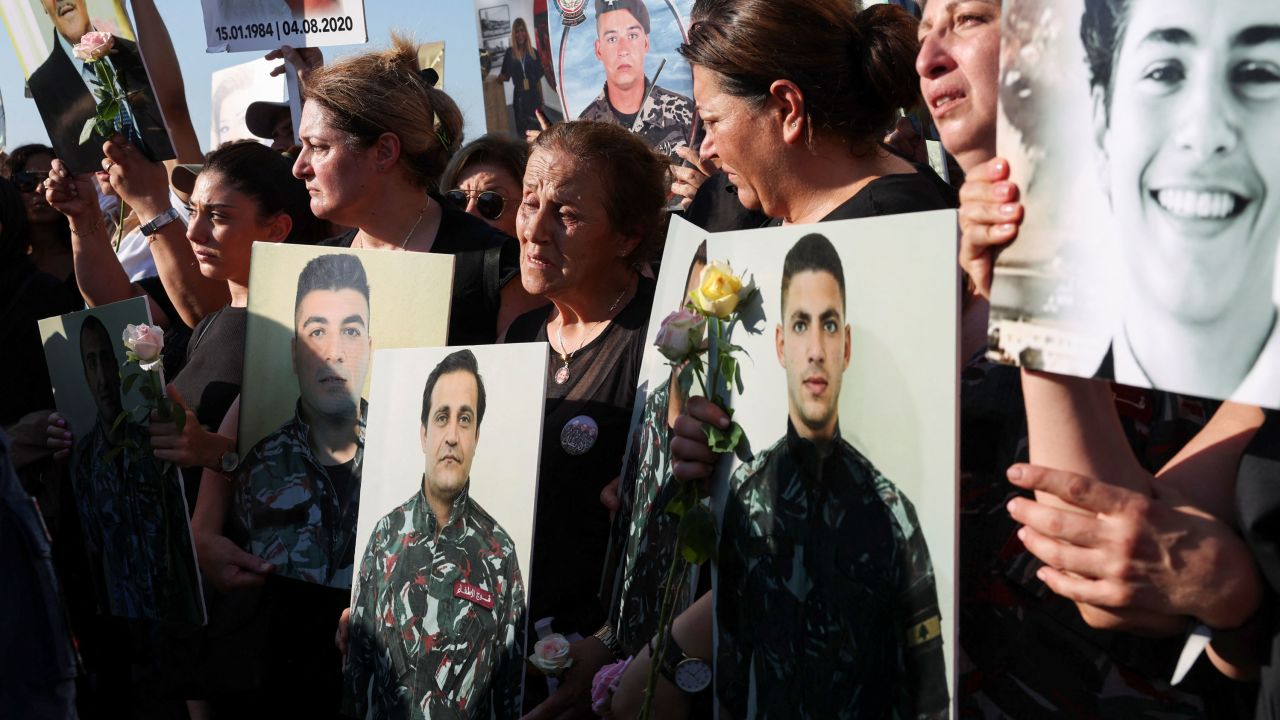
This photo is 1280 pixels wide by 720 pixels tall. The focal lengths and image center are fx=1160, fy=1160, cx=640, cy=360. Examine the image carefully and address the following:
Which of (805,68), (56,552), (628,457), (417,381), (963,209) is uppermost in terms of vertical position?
(805,68)

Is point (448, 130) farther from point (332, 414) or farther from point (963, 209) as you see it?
point (963, 209)

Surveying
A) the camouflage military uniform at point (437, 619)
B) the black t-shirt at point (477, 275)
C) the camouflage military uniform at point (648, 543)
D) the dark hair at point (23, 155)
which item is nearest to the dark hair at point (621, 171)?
the black t-shirt at point (477, 275)

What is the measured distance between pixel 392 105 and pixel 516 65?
1.29m

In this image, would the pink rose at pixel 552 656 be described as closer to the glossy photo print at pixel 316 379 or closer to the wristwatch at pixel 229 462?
the glossy photo print at pixel 316 379

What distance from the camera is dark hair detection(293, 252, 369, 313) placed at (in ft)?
10.3

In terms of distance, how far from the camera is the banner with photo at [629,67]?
4129mm

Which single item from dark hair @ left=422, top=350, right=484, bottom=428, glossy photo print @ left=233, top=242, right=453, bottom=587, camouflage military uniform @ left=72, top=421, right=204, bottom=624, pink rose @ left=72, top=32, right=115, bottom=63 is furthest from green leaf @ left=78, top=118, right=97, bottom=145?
dark hair @ left=422, top=350, right=484, bottom=428

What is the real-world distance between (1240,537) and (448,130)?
302 centimetres

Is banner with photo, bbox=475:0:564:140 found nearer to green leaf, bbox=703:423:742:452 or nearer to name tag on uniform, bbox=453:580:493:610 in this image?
name tag on uniform, bbox=453:580:493:610

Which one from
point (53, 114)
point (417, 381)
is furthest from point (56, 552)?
point (417, 381)

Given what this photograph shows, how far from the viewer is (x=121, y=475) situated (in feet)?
11.9

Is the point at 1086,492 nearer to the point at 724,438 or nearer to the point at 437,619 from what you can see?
the point at 724,438

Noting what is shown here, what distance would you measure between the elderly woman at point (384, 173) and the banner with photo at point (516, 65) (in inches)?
39.5

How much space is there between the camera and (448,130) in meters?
3.93
